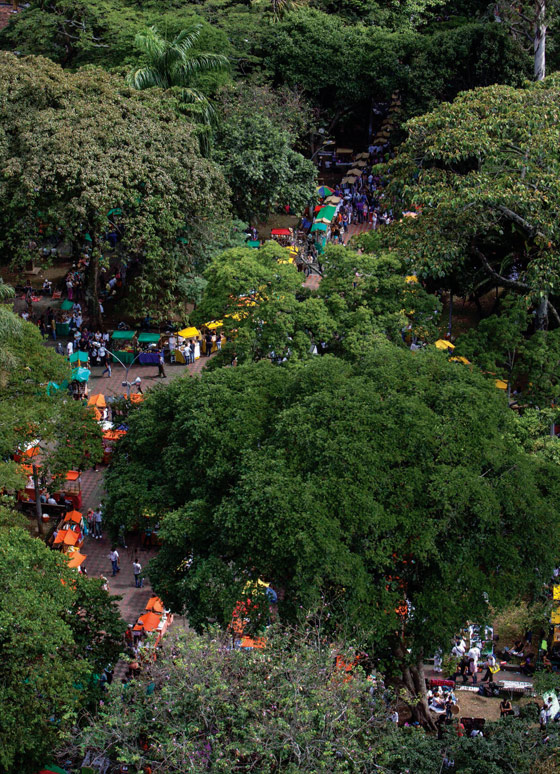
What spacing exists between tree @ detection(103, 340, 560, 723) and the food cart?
15.8 m

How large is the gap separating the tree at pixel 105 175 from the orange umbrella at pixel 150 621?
15.1 m

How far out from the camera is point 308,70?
55688mm

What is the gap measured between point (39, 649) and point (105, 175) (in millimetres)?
21090

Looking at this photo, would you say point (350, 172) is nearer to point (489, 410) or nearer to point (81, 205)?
point (81, 205)

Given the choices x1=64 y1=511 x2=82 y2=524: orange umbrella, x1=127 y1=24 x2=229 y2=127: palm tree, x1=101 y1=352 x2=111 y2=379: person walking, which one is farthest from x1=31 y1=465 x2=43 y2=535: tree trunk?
x1=127 y1=24 x2=229 y2=127: palm tree

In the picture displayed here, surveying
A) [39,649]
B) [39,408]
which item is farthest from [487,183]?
[39,649]

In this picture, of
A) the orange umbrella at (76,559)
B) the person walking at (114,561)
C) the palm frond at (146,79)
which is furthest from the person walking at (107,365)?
the orange umbrella at (76,559)

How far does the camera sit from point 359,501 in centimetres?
2366

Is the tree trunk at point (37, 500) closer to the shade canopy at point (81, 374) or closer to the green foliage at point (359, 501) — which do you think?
the green foliage at point (359, 501)

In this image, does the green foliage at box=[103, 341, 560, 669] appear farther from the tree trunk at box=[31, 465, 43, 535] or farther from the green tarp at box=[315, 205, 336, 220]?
the green tarp at box=[315, 205, 336, 220]

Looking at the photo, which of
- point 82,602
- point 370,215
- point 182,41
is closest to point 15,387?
point 82,602

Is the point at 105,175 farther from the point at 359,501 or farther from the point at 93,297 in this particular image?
the point at 359,501

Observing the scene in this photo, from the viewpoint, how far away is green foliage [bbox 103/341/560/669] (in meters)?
23.5

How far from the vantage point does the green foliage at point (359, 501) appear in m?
23.5
